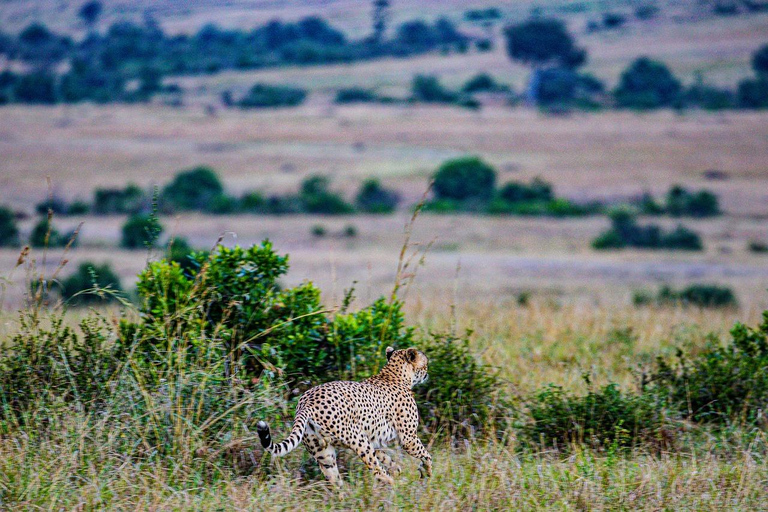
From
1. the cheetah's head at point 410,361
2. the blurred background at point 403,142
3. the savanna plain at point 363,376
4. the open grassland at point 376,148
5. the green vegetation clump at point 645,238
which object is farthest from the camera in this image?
the open grassland at point 376,148

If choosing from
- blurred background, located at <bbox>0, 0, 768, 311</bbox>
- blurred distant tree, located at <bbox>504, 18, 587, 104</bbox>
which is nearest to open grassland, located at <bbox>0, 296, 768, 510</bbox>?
blurred background, located at <bbox>0, 0, 768, 311</bbox>

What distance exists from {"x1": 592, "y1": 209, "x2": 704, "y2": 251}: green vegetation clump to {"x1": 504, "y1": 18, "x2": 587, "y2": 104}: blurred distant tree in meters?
33.1

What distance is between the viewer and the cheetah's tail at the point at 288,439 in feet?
12.8

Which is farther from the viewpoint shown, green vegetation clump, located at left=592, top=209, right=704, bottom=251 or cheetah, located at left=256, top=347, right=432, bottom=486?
green vegetation clump, located at left=592, top=209, right=704, bottom=251

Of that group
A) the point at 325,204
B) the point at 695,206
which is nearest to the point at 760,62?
the point at 695,206

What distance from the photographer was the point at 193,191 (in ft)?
115

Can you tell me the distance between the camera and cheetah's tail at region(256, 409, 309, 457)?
3.89 metres

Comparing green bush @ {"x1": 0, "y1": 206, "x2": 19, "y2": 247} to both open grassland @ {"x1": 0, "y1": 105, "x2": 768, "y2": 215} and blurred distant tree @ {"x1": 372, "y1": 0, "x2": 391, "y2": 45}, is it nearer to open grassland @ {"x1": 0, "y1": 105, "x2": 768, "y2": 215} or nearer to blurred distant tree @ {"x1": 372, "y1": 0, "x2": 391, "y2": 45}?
open grassland @ {"x1": 0, "y1": 105, "x2": 768, "y2": 215}

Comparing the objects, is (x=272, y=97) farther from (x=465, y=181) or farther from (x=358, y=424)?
(x=358, y=424)

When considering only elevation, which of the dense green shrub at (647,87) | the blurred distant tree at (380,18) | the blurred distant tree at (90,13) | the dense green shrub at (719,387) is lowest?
the dense green shrub at (719,387)

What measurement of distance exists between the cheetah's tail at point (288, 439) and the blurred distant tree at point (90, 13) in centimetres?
8808

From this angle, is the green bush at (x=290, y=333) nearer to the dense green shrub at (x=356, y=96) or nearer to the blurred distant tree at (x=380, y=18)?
the dense green shrub at (x=356, y=96)

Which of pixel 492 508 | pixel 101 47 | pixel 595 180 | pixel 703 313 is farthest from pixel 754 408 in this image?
pixel 101 47

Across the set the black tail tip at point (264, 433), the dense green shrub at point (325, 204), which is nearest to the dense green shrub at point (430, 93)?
the dense green shrub at point (325, 204)
